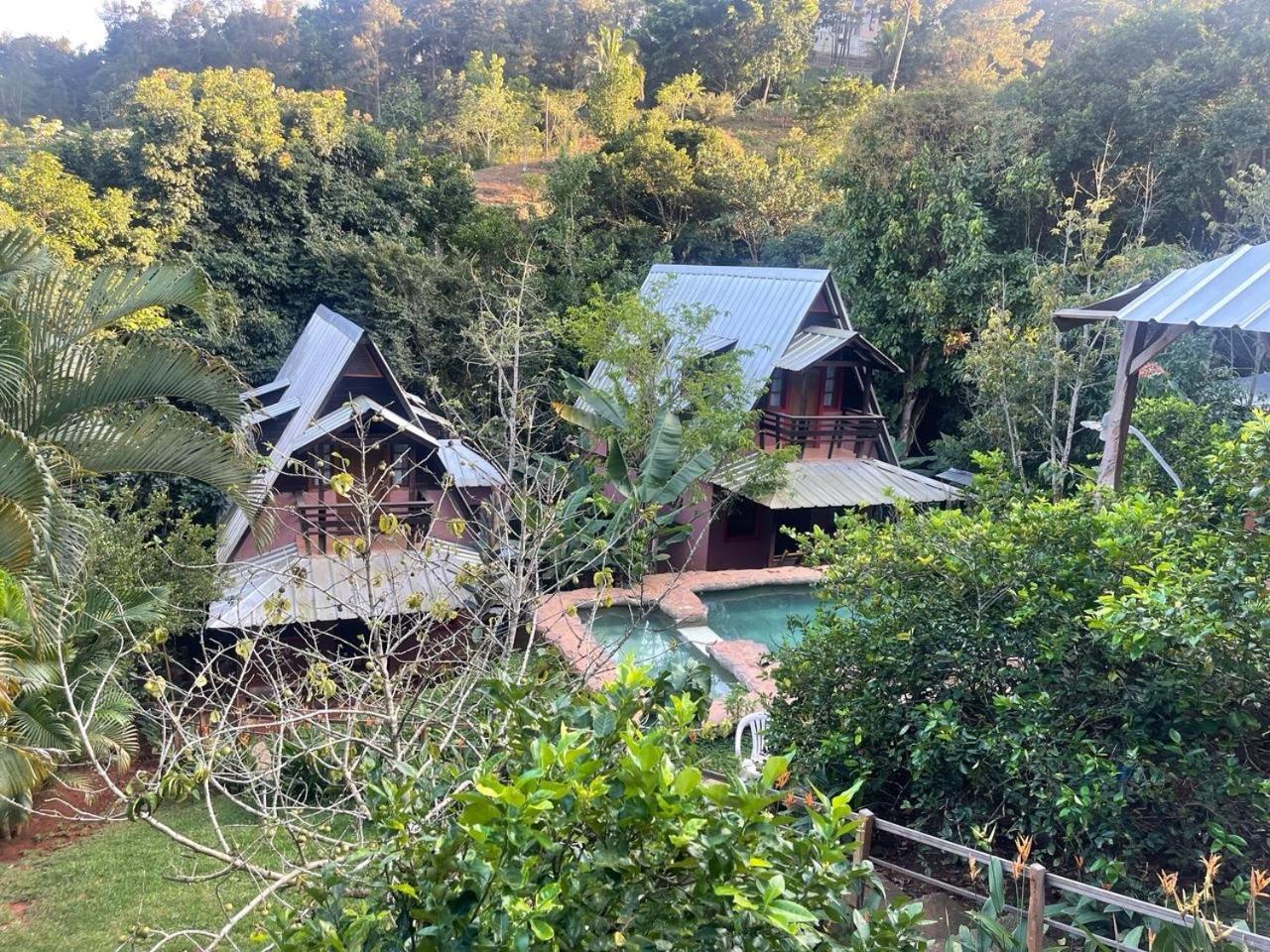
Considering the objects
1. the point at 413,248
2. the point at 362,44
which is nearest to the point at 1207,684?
the point at 413,248

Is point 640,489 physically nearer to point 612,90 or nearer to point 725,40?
point 612,90

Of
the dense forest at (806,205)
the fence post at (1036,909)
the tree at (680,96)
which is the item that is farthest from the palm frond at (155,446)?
the tree at (680,96)

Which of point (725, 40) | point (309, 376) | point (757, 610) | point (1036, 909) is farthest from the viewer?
point (725, 40)

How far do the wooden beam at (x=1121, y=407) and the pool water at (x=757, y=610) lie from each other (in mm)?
5515

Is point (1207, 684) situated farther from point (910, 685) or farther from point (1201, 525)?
point (910, 685)

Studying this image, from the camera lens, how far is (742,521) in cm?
1569

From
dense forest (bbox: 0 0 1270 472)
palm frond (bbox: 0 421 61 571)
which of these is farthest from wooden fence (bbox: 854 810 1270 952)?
dense forest (bbox: 0 0 1270 472)

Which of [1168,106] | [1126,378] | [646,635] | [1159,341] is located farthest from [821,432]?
[1159,341]

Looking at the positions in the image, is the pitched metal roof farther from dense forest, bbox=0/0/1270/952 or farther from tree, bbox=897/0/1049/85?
tree, bbox=897/0/1049/85

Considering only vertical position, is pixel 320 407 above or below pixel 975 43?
below

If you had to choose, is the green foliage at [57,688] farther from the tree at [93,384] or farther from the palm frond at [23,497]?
the tree at [93,384]

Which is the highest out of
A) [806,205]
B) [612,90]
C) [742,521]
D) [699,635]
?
[612,90]

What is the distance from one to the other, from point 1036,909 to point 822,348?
38.4 ft

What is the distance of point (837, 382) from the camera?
15.7m
